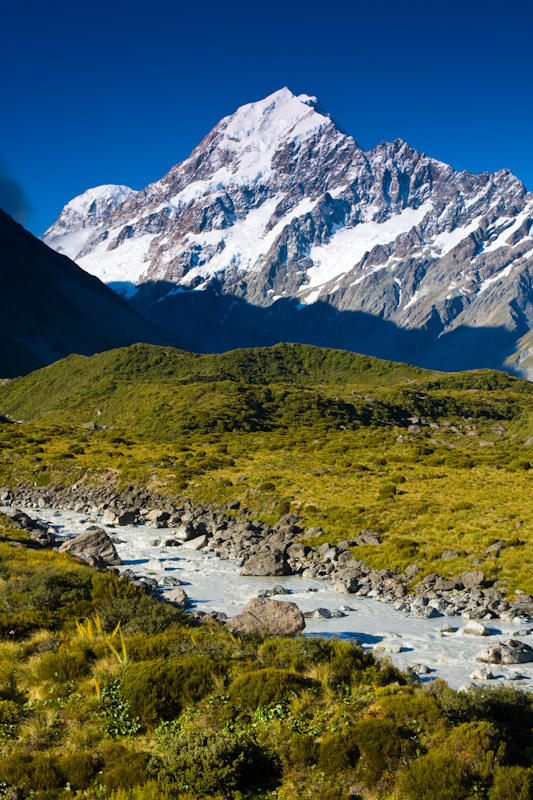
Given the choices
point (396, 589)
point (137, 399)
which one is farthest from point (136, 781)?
point (137, 399)

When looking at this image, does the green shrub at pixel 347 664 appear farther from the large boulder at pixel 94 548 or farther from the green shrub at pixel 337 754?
the large boulder at pixel 94 548

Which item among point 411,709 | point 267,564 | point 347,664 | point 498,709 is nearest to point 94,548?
point 267,564

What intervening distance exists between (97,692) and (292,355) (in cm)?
18196

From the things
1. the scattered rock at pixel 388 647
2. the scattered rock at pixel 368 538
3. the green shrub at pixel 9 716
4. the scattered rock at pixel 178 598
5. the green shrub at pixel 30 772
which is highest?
the scattered rock at pixel 368 538

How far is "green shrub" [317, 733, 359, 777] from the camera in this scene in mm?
10781

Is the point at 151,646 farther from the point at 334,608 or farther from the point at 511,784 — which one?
the point at 334,608

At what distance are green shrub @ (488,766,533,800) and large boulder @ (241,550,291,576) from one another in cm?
2329

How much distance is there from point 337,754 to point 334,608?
15287 mm

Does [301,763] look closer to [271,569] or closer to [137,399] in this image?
[271,569]

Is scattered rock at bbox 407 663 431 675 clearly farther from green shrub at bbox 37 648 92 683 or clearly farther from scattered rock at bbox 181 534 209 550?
scattered rock at bbox 181 534 209 550

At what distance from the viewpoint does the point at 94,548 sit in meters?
34.7

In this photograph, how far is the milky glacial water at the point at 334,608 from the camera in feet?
62.3

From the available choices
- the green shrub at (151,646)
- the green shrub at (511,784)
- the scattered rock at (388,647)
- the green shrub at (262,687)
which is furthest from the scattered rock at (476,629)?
the green shrub at (151,646)

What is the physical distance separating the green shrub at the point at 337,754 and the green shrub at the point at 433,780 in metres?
1.04
